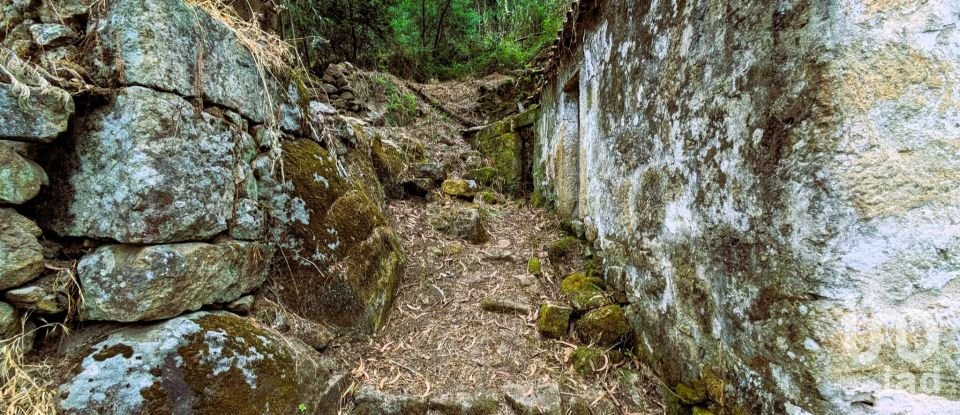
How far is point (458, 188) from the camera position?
5.09 m

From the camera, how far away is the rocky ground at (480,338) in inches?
92.4

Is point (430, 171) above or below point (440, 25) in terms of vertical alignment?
below

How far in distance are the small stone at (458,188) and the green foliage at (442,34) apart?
4374 millimetres

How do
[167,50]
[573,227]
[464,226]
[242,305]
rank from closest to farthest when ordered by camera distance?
1. [167,50]
2. [242,305]
3. [573,227]
4. [464,226]

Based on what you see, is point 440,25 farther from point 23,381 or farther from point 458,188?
point 23,381

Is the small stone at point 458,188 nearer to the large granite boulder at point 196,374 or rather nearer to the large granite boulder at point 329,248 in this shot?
the large granite boulder at point 329,248

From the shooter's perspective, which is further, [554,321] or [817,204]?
[554,321]

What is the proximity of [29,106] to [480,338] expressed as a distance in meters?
2.66

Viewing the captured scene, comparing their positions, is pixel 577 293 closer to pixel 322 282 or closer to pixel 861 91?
pixel 322 282

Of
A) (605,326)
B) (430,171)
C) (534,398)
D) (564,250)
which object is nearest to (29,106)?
(534,398)

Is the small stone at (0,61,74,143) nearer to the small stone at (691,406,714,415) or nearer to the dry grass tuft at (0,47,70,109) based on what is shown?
the dry grass tuft at (0,47,70,109)

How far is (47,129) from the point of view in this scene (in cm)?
169

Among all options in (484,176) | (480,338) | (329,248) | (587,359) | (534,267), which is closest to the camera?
(587,359)

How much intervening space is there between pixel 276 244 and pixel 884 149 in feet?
9.61
